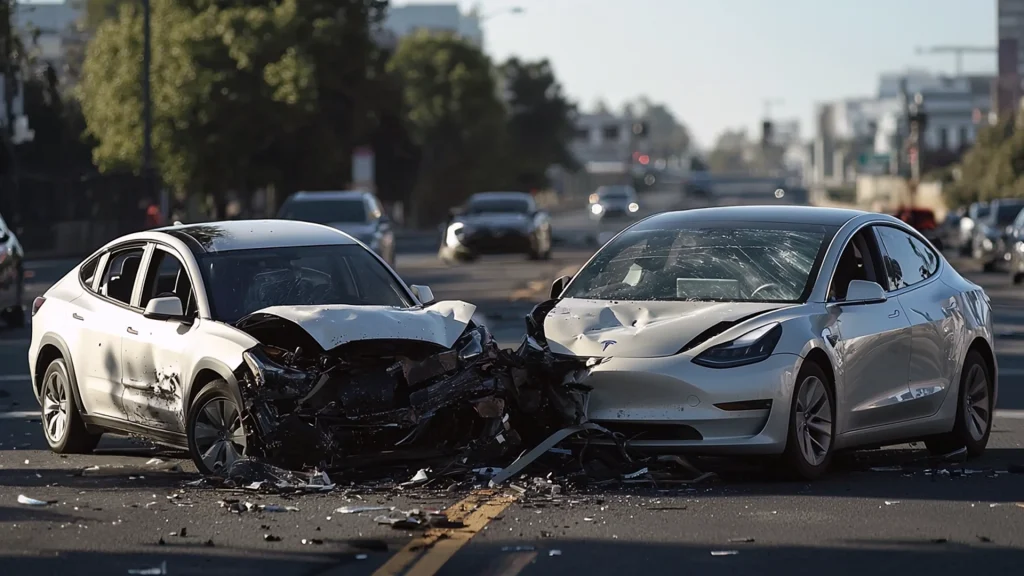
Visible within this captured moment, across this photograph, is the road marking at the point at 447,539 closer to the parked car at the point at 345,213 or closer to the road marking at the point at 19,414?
the road marking at the point at 19,414

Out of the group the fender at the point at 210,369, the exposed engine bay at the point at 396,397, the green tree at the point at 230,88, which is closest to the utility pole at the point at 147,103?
the green tree at the point at 230,88

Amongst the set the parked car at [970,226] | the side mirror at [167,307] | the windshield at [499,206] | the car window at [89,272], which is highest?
the car window at [89,272]

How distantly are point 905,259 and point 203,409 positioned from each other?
174 inches

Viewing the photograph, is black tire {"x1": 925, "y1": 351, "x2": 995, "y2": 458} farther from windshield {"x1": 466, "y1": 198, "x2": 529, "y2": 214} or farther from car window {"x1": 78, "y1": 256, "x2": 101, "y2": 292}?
windshield {"x1": 466, "y1": 198, "x2": 529, "y2": 214}

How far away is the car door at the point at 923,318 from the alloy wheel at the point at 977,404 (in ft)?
0.81

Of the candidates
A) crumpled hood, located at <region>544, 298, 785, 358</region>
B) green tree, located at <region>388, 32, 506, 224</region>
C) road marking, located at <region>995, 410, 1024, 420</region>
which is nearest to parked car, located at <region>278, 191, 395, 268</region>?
road marking, located at <region>995, 410, 1024, 420</region>

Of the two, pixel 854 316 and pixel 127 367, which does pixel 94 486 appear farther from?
pixel 854 316

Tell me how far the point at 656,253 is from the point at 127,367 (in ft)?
10.4

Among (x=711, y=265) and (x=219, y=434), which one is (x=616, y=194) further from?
(x=219, y=434)

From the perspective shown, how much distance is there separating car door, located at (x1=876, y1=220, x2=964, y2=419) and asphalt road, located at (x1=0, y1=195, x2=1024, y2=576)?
0.41 metres

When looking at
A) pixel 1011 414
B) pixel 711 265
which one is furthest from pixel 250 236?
pixel 1011 414

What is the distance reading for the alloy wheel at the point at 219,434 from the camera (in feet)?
Result: 32.6

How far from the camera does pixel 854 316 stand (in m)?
10.6

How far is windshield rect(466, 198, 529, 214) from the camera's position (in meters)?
41.6
